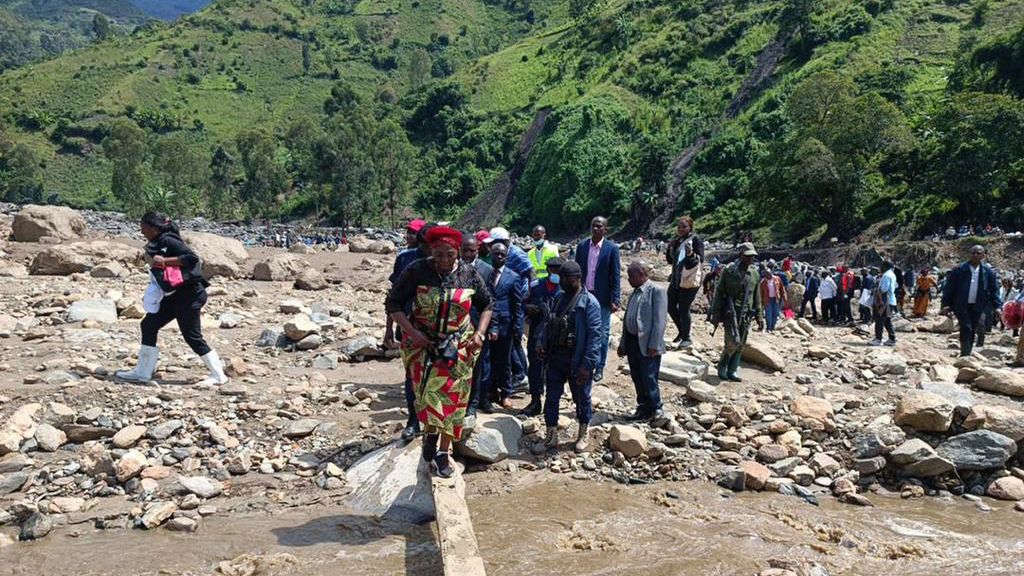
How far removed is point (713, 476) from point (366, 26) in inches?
4866

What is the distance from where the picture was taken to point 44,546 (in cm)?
435

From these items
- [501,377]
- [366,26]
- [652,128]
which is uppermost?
[366,26]

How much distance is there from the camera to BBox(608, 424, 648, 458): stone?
229 inches

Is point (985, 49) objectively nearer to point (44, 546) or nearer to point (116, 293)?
point (116, 293)

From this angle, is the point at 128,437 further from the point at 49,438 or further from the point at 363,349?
the point at 363,349

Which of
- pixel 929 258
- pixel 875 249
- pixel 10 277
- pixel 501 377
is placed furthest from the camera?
pixel 875 249

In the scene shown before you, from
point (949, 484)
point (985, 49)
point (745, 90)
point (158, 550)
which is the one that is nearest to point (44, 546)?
point (158, 550)

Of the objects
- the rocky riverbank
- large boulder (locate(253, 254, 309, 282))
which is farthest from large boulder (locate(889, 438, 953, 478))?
large boulder (locate(253, 254, 309, 282))

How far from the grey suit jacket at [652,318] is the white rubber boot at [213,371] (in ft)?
12.7

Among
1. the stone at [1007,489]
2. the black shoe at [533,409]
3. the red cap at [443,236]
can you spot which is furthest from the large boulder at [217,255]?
the stone at [1007,489]

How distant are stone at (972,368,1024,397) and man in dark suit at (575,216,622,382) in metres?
4.31

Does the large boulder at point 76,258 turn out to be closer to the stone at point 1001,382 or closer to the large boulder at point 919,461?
the large boulder at point 919,461

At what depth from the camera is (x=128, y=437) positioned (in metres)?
5.49

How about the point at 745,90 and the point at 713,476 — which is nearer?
the point at 713,476
